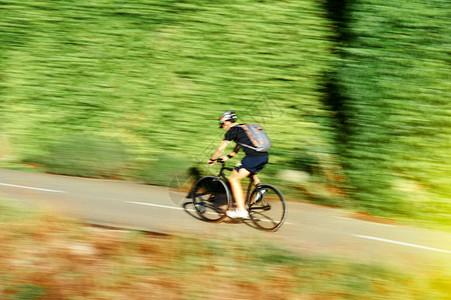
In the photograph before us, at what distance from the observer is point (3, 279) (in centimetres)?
563

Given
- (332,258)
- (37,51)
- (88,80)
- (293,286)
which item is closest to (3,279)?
(293,286)

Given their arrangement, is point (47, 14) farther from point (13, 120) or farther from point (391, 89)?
point (391, 89)

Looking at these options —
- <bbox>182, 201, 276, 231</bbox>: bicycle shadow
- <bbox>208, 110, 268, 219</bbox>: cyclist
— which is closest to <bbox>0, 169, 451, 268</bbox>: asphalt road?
<bbox>182, 201, 276, 231</bbox>: bicycle shadow

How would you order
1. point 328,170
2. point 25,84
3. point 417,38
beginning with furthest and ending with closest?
point 25,84, point 328,170, point 417,38

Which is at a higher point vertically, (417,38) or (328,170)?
(417,38)

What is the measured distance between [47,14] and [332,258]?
803cm

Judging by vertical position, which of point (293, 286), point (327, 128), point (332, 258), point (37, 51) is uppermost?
point (37, 51)

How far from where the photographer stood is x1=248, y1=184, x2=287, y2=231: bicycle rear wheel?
718 centimetres

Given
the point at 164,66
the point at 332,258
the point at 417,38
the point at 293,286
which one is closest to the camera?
the point at 293,286

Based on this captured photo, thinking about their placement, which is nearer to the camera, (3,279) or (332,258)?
(3,279)

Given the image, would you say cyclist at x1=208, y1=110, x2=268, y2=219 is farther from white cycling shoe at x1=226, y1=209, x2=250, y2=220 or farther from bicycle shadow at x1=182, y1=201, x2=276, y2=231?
bicycle shadow at x1=182, y1=201, x2=276, y2=231

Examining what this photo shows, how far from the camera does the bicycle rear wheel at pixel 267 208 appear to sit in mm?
7176

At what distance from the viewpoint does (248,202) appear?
747 centimetres

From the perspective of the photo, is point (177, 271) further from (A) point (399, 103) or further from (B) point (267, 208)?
(A) point (399, 103)
